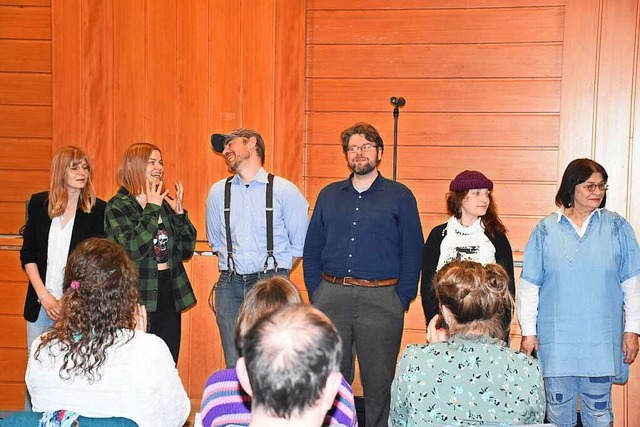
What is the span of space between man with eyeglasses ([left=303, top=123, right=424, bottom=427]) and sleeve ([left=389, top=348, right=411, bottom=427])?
1.47 metres

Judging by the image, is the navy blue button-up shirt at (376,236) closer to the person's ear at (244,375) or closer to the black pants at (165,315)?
the black pants at (165,315)

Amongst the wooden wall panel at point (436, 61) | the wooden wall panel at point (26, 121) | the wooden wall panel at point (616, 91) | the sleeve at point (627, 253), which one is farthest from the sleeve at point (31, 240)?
the wooden wall panel at point (616, 91)

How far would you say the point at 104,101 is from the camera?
15.4 ft

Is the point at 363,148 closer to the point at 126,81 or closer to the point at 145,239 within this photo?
the point at 145,239

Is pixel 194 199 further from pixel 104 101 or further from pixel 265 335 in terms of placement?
pixel 265 335

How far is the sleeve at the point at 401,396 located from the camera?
2198 mm

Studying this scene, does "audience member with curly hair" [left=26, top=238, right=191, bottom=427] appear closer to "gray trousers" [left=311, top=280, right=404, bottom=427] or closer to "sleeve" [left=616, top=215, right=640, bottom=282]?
"gray trousers" [left=311, top=280, right=404, bottom=427]

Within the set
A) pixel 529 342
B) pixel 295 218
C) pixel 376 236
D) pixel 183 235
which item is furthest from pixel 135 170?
pixel 529 342

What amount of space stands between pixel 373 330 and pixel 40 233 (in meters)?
1.78

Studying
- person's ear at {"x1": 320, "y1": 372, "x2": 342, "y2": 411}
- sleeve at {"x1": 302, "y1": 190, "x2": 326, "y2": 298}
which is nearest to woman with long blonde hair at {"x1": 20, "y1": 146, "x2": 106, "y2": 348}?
sleeve at {"x1": 302, "y1": 190, "x2": 326, "y2": 298}

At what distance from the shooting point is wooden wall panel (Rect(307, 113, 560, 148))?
441cm

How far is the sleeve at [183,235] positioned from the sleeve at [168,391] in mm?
1755

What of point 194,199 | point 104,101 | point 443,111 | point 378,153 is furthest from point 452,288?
point 104,101

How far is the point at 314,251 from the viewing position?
394cm
